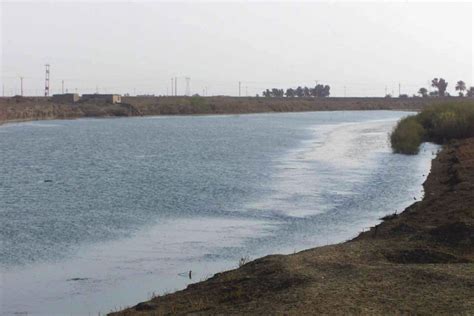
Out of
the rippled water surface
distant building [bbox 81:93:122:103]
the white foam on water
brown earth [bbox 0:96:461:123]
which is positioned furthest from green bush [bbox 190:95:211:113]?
the rippled water surface

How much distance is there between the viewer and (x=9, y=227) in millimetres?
20203

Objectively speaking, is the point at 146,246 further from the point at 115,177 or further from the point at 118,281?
the point at 115,177

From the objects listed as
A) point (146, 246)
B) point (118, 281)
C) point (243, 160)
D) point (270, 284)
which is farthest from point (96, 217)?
point (243, 160)

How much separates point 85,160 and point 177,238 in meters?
24.8

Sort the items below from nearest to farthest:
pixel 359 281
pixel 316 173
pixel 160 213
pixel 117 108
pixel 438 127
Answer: pixel 359 281 < pixel 160 213 < pixel 316 173 < pixel 438 127 < pixel 117 108

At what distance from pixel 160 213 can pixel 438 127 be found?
122 ft

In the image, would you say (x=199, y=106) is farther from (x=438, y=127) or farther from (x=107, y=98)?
(x=438, y=127)

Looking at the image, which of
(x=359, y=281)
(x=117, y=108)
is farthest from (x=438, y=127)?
(x=117, y=108)

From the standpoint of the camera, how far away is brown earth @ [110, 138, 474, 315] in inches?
423

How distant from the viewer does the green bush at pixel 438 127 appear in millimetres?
50612

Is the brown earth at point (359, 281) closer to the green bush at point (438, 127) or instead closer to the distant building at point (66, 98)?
the green bush at point (438, 127)

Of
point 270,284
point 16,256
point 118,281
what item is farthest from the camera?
point 16,256

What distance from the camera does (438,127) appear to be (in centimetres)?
5584

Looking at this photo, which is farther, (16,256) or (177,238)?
(177,238)
